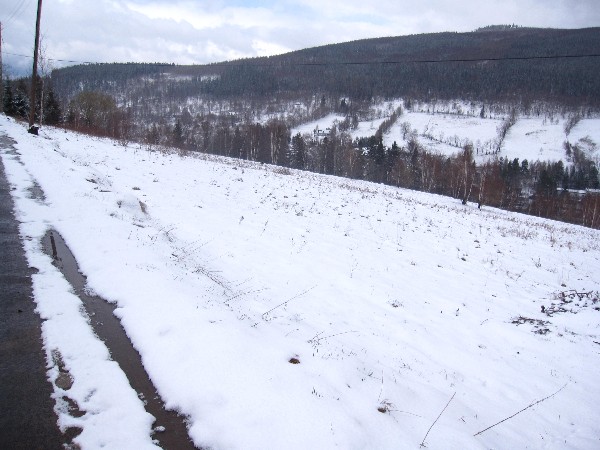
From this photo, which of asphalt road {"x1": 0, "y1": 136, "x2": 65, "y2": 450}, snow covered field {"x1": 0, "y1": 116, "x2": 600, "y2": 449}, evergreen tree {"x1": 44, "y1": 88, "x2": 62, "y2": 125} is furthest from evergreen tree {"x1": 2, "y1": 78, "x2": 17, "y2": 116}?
asphalt road {"x1": 0, "y1": 136, "x2": 65, "y2": 450}

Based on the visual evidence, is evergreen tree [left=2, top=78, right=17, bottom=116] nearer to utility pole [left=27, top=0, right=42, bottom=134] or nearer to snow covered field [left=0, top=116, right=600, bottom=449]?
utility pole [left=27, top=0, right=42, bottom=134]

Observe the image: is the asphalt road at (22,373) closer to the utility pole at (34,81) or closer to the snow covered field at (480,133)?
the utility pole at (34,81)

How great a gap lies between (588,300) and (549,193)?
256ft

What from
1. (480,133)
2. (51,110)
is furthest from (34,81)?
(480,133)


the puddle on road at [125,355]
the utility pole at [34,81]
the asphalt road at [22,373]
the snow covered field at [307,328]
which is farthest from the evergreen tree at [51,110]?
the asphalt road at [22,373]

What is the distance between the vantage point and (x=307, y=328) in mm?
5762

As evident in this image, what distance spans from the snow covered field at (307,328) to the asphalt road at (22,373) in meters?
0.15

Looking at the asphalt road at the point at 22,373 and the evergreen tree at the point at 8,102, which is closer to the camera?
the asphalt road at the point at 22,373

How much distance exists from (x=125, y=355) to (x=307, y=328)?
2.83 meters

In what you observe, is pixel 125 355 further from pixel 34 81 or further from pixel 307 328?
pixel 34 81

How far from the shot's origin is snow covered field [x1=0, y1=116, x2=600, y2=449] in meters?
3.29

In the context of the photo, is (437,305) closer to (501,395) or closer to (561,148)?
(501,395)

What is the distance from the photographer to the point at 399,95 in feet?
642

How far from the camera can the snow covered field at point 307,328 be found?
329cm
